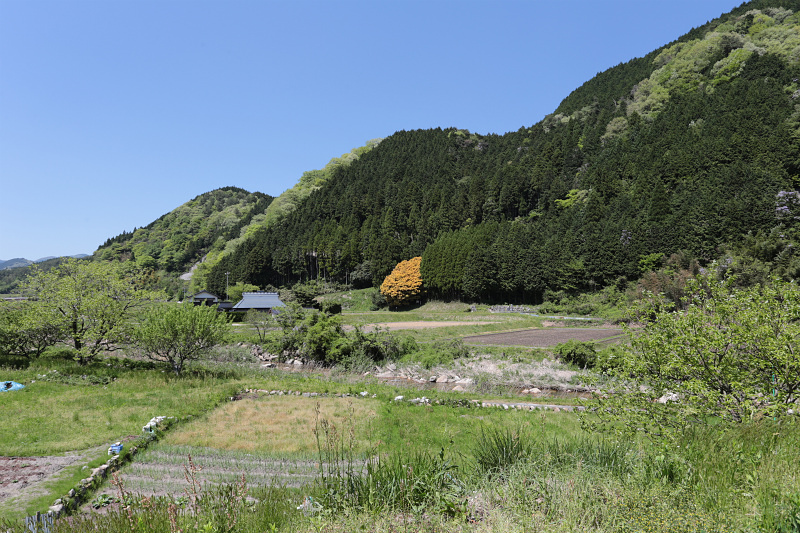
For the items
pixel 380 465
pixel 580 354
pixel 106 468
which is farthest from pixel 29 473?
pixel 580 354

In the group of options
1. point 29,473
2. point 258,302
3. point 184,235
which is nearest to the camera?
point 29,473

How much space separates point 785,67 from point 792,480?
104344mm

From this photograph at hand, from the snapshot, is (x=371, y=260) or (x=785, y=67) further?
(x=371, y=260)

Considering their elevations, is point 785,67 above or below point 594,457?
above

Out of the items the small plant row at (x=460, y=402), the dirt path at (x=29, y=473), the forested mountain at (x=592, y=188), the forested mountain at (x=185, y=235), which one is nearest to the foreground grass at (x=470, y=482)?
the dirt path at (x=29, y=473)

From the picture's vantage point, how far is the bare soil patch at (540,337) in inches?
1046

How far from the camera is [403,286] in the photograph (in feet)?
215

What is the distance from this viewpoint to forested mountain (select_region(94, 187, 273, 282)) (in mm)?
139500

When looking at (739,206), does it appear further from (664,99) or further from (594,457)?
(664,99)

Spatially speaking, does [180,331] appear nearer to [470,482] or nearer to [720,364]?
[470,482]

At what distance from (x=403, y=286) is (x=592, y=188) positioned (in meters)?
38.2

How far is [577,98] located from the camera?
425 ft

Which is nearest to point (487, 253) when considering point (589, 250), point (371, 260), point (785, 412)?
point (589, 250)

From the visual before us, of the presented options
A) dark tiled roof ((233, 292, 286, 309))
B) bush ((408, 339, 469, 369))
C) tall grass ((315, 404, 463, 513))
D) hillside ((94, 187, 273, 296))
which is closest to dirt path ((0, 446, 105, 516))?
tall grass ((315, 404, 463, 513))
